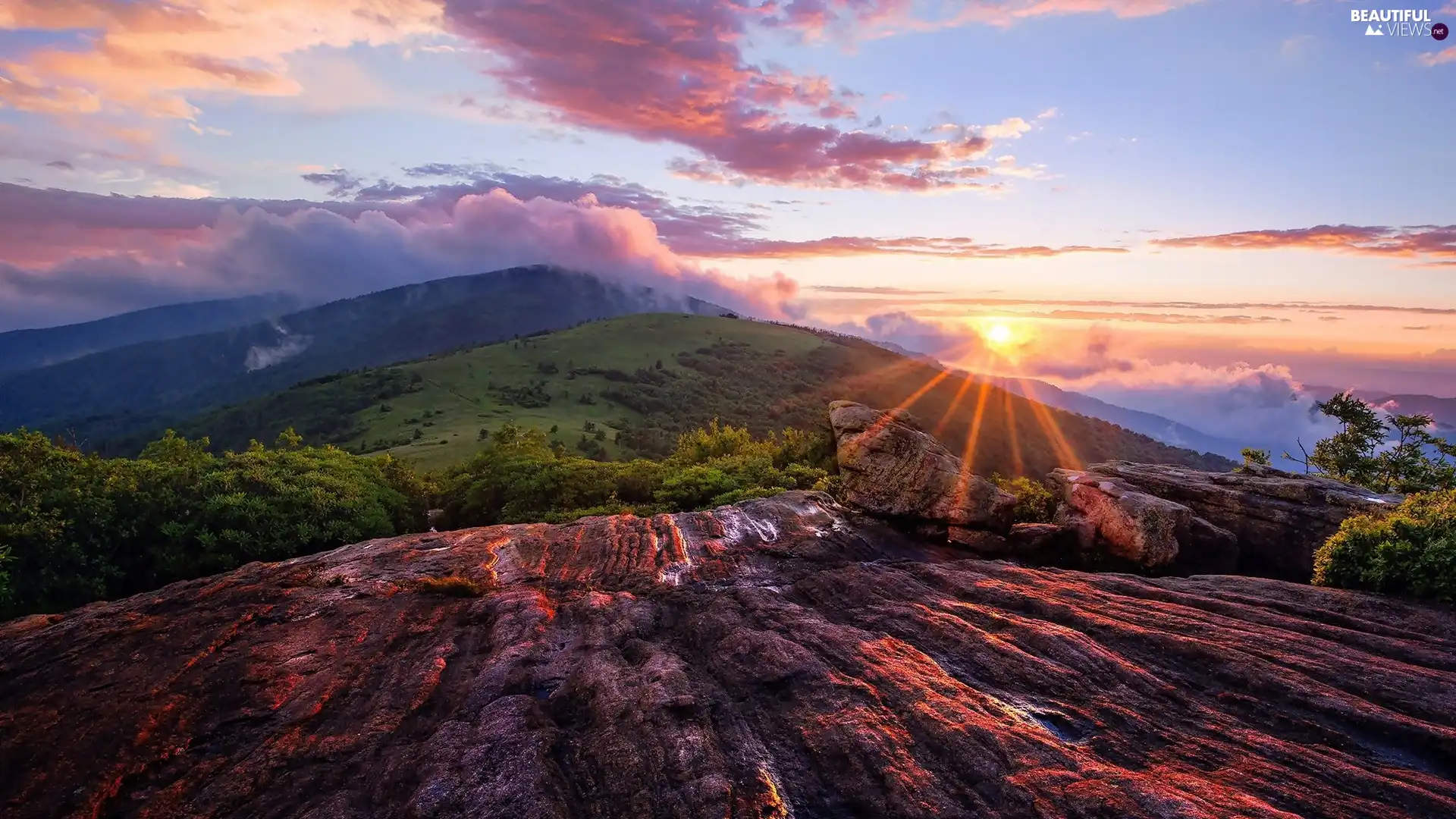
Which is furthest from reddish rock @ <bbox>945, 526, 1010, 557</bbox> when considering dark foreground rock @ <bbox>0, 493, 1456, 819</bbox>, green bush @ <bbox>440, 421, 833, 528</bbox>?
green bush @ <bbox>440, 421, 833, 528</bbox>

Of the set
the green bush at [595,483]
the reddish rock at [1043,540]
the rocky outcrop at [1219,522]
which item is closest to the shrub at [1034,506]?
the rocky outcrop at [1219,522]

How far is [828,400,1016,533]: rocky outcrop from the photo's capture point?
2739cm

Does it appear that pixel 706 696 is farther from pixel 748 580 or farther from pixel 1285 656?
pixel 1285 656

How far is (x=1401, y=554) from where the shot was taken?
19.7 m

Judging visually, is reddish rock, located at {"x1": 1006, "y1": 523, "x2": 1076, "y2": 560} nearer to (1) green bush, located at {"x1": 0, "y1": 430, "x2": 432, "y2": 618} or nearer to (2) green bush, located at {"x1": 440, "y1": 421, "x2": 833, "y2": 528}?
(2) green bush, located at {"x1": 440, "y1": 421, "x2": 833, "y2": 528}

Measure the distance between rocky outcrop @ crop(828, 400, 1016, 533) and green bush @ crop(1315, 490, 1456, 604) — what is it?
10425 mm

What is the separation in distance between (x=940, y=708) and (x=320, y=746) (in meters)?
13.5

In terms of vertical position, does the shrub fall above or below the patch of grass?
below

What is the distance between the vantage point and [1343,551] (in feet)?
68.8

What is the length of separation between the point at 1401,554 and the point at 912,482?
→ 15.6m

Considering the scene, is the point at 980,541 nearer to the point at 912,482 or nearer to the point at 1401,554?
the point at 912,482

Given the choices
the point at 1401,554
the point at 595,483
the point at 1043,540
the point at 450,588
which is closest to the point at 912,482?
the point at 1043,540

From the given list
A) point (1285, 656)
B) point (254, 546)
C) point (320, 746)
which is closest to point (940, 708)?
point (1285, 656)

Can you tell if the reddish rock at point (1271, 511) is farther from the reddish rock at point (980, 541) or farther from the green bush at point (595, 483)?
the green bush at point (595, 483)
